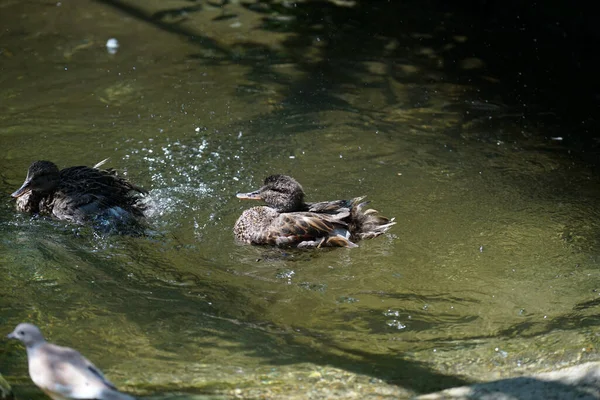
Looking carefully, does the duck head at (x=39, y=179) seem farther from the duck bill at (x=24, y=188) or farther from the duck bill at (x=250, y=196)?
the duck bill at (x=250, y=196)

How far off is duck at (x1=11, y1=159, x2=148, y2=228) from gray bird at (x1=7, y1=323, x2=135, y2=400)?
325cm

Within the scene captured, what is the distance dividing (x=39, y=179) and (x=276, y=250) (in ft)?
7.84

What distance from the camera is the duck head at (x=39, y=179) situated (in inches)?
288

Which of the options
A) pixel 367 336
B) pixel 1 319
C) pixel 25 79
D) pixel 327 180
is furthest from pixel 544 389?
pixel 25 79

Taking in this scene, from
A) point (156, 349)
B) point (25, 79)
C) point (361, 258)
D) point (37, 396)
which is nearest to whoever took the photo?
point (37, 396)

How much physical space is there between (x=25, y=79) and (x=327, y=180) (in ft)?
16.0

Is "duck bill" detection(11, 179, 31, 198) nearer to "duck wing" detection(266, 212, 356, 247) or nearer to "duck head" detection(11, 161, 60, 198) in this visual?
"duck head" detection(11, 161, 60, 198)

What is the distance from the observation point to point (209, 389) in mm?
4566

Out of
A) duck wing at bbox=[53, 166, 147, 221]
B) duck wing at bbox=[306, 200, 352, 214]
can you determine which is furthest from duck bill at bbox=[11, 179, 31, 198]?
duck wing at bbox=[306, 200, 352, 214]

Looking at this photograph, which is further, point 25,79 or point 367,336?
point 25,79

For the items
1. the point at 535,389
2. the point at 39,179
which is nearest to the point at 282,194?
the point at 39,179

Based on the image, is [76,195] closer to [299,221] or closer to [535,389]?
[299,221]

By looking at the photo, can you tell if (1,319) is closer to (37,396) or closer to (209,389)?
(37,396)

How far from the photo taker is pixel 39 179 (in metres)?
7.34
